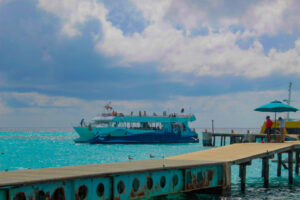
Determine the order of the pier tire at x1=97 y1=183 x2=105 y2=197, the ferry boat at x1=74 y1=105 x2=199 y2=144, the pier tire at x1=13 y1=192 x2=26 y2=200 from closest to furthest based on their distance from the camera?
the pier tire at x1=13 y1=192 x2=26 y2=200, the pier tire at x1=97 y1=183 x2=105 y2=197, the ferry boat at x1=74 y1=105 x2=199 y2=144

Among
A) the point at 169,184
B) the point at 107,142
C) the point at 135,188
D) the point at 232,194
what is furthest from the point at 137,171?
the point at 107,142

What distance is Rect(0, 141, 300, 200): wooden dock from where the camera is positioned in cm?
1123

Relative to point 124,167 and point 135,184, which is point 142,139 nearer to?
point 124,167

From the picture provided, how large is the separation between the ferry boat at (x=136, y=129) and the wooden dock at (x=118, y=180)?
2280 inches

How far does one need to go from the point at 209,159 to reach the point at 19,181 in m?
9.98

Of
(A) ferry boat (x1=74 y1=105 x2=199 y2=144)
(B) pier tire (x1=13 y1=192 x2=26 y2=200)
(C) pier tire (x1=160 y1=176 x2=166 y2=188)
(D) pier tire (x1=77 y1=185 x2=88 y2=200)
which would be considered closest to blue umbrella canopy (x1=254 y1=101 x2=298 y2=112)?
(C) pier tire (x1=160 y1=176 x2=166 y2=188)

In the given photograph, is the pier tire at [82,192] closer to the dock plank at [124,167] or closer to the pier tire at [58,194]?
the dock plank at [124,167]

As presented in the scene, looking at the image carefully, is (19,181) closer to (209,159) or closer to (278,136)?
(209,159)

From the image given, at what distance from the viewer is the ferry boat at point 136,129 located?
77250mm

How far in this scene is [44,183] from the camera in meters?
11.3

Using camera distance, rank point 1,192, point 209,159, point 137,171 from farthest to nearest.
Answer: point 209,159 → point 137,171 → point 1,192

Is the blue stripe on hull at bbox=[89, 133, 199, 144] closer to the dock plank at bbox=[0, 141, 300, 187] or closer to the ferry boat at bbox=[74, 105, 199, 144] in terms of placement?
the ferry boat at bbox=[74, 105, 199, 144]

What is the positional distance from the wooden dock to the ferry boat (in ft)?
190

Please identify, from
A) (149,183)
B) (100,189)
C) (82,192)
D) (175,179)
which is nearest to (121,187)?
(100,189)
